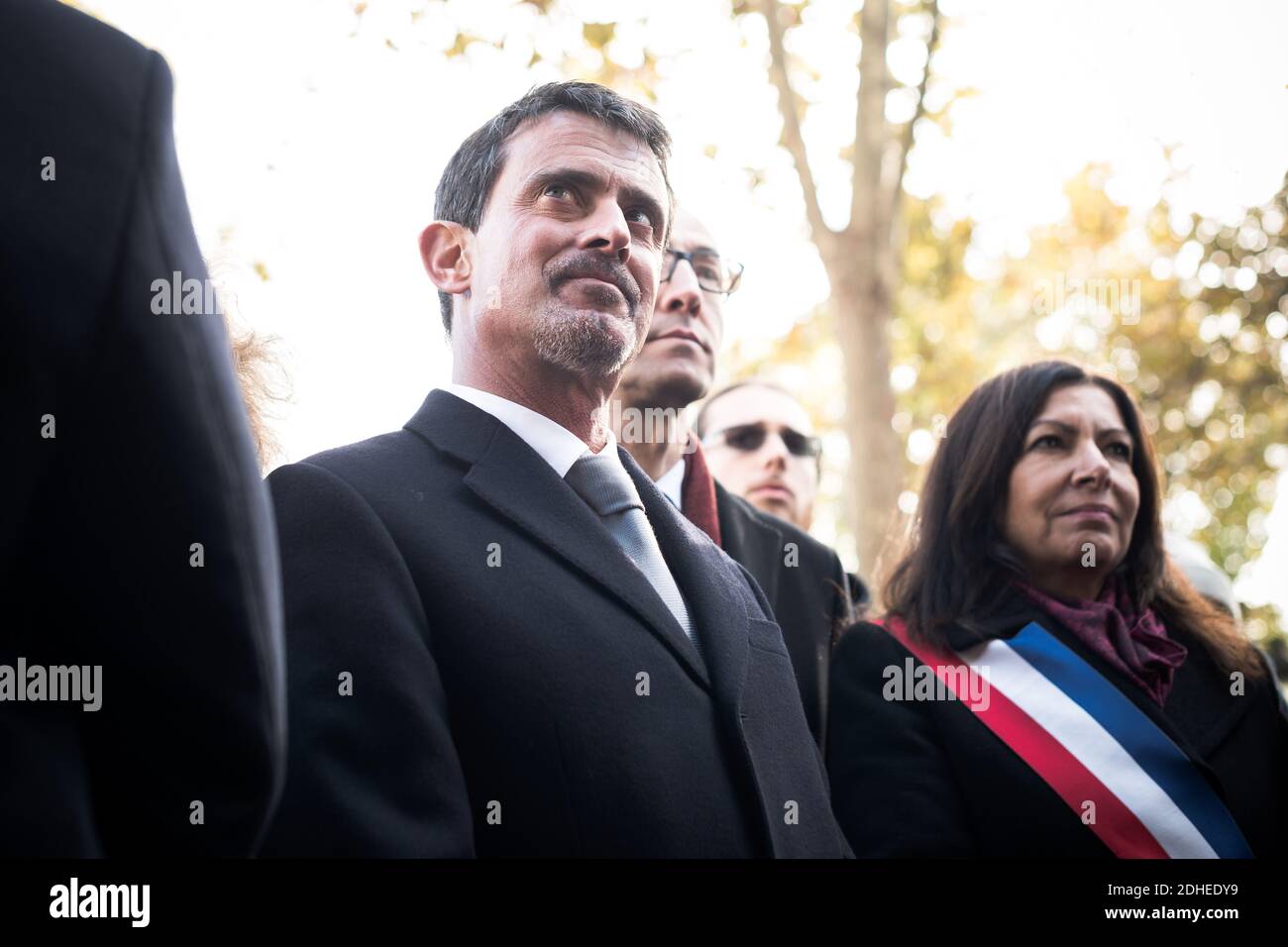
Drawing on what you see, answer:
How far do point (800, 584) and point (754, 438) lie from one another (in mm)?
1170

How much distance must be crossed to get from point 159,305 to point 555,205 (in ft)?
4.08

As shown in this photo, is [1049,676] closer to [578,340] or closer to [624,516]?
[624,516]

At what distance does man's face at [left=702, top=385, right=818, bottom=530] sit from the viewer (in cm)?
398

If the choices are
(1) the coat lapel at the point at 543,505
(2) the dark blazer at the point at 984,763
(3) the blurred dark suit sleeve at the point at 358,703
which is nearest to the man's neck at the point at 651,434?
(2) the dark blazer at the point at 984,763

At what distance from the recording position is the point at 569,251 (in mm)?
2213

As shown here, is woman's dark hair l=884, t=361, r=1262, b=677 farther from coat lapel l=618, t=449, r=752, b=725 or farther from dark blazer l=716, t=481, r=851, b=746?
coat lapel l=618, t=449, r=752, b=725

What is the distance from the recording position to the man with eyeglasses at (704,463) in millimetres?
2793

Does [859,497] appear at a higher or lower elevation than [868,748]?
higher

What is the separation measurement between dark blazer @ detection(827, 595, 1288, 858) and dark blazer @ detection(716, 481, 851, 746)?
56mm

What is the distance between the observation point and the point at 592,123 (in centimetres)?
235

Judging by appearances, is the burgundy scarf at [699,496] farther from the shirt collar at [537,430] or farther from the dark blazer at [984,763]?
the shirt collar at [537,430]

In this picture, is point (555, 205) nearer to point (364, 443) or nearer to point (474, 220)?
point (474, 220)

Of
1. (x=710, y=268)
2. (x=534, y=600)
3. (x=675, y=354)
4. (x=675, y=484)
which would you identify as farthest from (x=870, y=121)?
(x=534, y=600)

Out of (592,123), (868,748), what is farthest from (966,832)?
(592,123)
